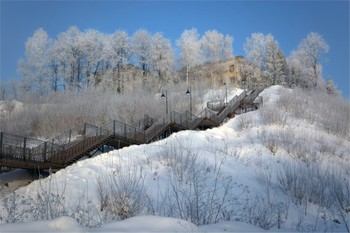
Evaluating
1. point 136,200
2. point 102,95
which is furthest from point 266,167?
point 102,95

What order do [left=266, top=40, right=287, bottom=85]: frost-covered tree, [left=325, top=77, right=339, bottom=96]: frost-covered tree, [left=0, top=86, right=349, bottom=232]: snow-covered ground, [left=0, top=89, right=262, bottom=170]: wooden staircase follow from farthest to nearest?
1. [left=325, top=77, right=339, bottom=96]: frost-covered tree
2. [left=266, top=40, right=287, bottom=85]: frost-covered tree
3. [left=0, top=89, right=262, bottom=170]: wooden staircase
4. [left=0, top=86, right=349, bottom=232]: snow-covered ground

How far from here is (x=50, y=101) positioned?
4872 centimetres

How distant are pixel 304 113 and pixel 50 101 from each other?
114ft

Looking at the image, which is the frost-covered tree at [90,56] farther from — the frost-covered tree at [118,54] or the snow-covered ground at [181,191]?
the snow-covered ground at [181,191]

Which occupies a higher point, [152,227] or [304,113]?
[304,113]

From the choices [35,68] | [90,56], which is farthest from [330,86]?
[35,68]

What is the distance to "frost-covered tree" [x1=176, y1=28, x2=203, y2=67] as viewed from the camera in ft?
206

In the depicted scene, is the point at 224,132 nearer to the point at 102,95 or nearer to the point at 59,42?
the point at 102,95

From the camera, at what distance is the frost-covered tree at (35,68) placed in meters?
54.9

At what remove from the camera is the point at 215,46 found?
2704 inches

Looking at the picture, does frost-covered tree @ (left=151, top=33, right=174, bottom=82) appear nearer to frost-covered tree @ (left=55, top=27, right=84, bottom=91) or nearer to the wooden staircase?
frost-covered tree @ (left=55, top=27, right=84, bottom=91)

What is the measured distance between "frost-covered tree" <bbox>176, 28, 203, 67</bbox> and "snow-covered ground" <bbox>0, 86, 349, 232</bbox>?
33302 mm

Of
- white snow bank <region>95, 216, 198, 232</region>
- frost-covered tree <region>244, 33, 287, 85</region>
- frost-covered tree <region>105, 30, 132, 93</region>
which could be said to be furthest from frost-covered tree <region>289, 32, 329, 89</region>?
white snow bank <region>95, 216, 198, 232</region>

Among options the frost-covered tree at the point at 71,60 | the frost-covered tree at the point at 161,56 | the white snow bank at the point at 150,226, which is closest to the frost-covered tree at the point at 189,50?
the frost-covered tree at the point at 161,56
